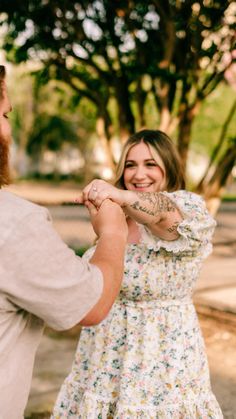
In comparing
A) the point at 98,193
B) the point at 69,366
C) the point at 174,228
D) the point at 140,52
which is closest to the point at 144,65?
the point at 140,52

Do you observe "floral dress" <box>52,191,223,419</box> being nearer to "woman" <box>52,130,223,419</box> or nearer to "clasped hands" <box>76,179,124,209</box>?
"woman" <box>52,130,223,419</box>

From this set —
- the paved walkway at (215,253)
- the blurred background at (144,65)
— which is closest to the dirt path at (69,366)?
the blurred background at (144,65)

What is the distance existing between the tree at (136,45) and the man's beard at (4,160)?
391 cm

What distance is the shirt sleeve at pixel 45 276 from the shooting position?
49.2 inches

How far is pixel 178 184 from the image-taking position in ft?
9.68

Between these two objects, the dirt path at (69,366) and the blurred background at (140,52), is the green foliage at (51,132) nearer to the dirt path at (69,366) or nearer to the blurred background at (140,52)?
the blurred background at (140,52)

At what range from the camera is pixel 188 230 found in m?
2.45

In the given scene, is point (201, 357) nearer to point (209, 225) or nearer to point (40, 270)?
point (209, 225)

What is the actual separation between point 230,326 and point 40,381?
2.16 m

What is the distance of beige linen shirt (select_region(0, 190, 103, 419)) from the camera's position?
1.25 metres

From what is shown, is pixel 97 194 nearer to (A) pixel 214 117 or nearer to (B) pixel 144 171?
(B) pixel 144 171

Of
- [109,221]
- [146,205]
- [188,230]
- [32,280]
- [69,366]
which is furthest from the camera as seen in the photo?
[69,366]

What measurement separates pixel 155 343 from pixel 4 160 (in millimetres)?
1373

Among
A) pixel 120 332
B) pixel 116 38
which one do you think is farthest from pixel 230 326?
pixel 120 332
